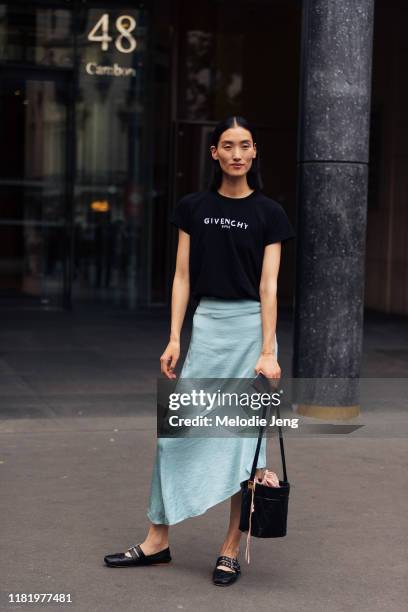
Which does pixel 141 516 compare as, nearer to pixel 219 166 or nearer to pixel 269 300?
pixel 269 300

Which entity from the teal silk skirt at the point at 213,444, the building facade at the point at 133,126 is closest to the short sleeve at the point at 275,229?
the teal silk skirt at the point at 213,444

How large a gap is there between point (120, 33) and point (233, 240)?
12045mm

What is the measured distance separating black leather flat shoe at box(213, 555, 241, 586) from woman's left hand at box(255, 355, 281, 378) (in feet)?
2.65

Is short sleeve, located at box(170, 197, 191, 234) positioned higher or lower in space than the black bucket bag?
higher

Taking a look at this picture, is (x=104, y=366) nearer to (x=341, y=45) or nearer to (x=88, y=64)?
(x=341, y=45)

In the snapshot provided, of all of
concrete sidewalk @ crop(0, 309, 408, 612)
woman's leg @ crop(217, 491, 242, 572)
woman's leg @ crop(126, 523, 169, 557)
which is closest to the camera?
concrete sidewalk @ crop(0, 309, 408, 612)

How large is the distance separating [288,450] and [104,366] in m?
3.66

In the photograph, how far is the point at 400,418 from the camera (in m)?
8.59

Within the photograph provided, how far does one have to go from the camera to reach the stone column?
8.23 meters

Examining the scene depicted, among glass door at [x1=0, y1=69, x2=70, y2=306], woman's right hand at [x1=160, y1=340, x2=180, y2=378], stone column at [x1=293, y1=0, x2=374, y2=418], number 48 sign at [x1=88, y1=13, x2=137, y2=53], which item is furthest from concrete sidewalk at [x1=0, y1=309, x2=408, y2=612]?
number 48 sign at [x1=88, y1=13, x2=137, y2=53]

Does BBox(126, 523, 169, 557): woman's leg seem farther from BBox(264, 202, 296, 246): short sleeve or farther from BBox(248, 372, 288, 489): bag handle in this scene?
BBox(264, 202, 296, 246): short sleeve

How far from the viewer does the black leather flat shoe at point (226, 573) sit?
16.0 ft

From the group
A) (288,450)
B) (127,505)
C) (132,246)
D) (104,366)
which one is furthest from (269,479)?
(132,246)

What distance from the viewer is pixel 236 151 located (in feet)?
15.8
